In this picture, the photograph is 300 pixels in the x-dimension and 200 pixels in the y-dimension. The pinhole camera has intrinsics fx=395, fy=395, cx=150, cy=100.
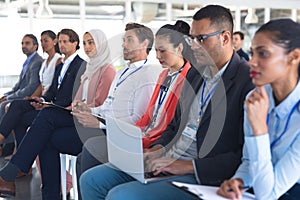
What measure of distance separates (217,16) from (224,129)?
0.50 meters

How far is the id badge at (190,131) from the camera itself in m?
1.77

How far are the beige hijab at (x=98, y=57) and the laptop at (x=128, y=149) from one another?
2.89 ft

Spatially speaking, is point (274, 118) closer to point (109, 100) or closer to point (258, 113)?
point (258, 113)

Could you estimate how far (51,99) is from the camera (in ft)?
11.1

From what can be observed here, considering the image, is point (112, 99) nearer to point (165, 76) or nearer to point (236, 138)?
point (165, 76)

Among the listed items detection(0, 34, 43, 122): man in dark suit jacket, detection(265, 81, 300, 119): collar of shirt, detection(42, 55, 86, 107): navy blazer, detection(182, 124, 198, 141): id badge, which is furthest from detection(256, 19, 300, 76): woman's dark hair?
detection(0, 34, 43, 122): man in dark suit jacket

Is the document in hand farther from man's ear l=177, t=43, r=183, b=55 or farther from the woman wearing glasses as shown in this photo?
man's ear l=177, t=43, r=183, b=55

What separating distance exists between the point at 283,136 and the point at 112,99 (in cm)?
132

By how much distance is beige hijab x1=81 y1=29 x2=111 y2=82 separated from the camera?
2.76 metres

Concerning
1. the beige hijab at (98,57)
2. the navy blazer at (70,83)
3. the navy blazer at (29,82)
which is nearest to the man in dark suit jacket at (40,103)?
the navy blazer at (70,83)

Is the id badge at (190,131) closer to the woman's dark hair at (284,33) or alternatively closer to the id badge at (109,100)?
the woman's dark hair at (284,33)

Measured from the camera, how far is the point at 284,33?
1274 millimetres

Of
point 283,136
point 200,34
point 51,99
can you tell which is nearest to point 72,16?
point 51,99

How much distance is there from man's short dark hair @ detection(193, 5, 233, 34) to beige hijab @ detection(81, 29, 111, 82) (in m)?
1.13
